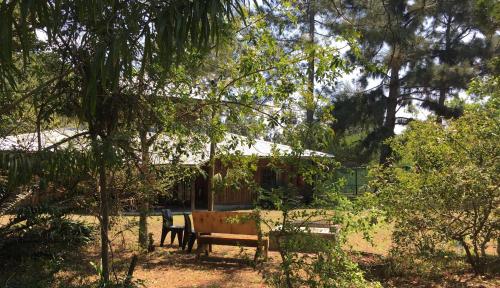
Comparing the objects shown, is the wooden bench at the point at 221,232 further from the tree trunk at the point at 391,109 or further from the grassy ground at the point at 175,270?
the tree trunk at the point at 391,109

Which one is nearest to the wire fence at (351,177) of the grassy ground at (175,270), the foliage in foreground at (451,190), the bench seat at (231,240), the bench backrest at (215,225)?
the foliage in foreground at (451,190)

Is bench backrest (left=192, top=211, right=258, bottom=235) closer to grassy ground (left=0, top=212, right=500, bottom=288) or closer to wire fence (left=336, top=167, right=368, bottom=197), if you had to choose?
grassy ground (left=0, top=212, right=500, bottom=288)

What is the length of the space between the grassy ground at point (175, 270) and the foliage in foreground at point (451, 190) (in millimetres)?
530

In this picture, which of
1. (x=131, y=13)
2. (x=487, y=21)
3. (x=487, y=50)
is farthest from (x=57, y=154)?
(x=487, y=50)

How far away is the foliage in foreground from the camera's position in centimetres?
758

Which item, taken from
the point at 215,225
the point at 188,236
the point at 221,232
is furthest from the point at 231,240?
the point at 188,236

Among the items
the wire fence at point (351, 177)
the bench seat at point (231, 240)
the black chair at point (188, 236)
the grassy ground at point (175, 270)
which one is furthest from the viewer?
the black chair at point (188, 236)

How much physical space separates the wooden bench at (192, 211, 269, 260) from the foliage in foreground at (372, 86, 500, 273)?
8.40ft

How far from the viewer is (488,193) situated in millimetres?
7441

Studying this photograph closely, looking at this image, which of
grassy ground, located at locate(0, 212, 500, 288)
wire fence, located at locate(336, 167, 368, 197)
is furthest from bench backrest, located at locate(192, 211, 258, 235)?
wire fence, located at locate(336, 167, 368, 197)

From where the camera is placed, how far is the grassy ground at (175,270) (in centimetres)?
657

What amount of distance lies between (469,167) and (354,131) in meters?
22.3

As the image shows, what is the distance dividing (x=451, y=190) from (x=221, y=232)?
450 cm

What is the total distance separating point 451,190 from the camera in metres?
7.62
